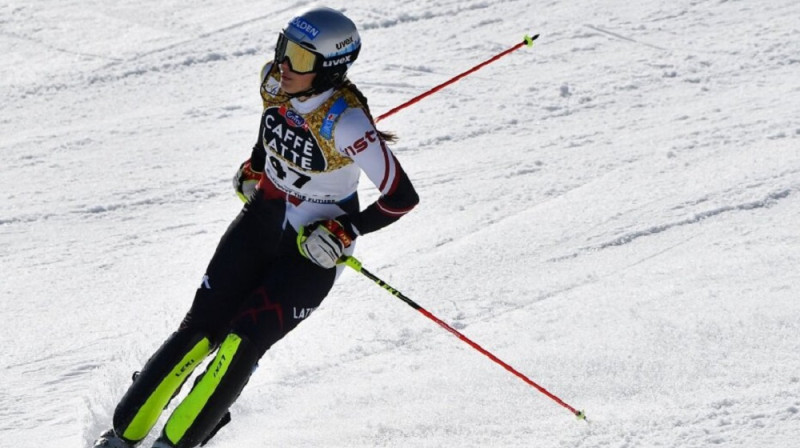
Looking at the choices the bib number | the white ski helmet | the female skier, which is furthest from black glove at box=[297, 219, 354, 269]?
the white ski helmet

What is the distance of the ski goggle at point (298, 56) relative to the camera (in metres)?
4.29

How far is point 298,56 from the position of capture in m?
4.31

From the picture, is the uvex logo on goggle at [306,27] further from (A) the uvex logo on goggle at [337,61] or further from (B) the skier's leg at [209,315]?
(B) the skier's leg at [209,315]

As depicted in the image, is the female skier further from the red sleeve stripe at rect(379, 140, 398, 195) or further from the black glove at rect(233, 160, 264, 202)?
the black glove at rect(233, 160, 264, 202)

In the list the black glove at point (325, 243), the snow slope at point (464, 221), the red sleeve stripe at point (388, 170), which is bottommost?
the snow slope at point (464, 221)

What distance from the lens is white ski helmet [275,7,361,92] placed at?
427cm

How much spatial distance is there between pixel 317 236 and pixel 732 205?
3599 millimetres

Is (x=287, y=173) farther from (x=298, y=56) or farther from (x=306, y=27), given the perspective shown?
(x=306, y=27)

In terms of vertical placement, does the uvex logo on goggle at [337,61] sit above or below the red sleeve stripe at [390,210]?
above

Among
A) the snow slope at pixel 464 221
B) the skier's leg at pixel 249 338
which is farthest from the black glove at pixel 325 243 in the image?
the snow slope at pixel 464 221

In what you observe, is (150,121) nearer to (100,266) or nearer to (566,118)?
(100,266)

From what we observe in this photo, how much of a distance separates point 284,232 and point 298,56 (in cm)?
80

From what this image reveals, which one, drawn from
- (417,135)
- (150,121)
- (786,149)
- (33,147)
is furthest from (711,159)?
(33,147)

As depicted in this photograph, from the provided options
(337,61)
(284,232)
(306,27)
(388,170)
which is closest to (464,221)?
(284,232)
